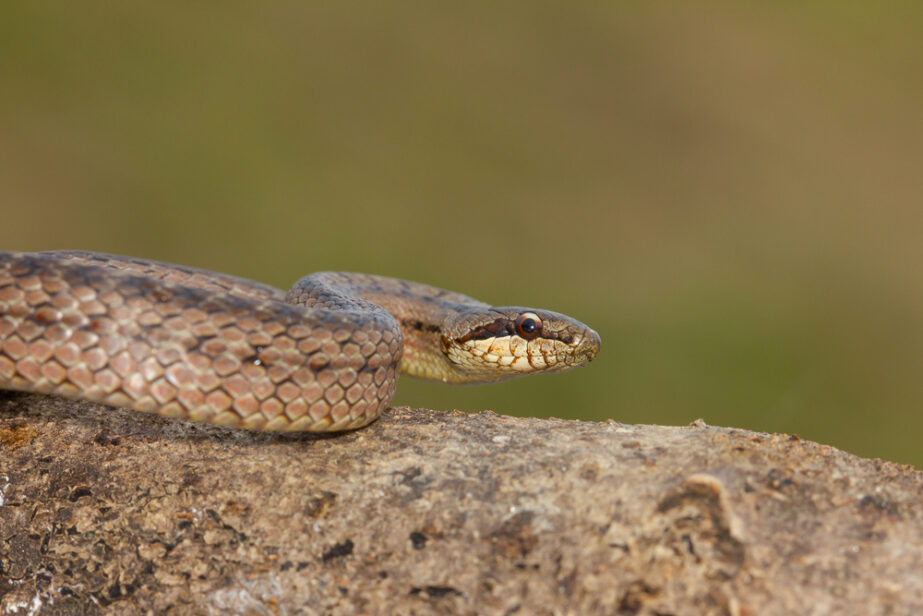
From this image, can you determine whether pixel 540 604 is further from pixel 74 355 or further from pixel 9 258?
pixel 9 258

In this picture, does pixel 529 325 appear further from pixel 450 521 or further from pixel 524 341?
pixel 450 521

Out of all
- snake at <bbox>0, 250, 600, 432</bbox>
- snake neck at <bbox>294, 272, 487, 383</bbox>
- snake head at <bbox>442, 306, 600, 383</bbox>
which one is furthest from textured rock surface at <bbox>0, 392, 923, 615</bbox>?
snake neck at <bbox>294, 272, 487, 383</bbox>

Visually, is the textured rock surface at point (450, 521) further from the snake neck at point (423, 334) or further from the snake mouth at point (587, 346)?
the snake neck at point (423, 334)

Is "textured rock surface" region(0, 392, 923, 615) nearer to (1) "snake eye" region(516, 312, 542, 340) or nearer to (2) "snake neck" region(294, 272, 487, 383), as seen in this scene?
(1) "snake eye" region(516, 312, 542, 340)

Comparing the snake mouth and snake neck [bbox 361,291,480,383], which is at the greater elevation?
the snake mouth

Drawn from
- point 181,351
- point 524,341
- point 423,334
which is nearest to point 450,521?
point 181,351

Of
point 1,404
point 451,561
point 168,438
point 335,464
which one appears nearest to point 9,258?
point 1,404
